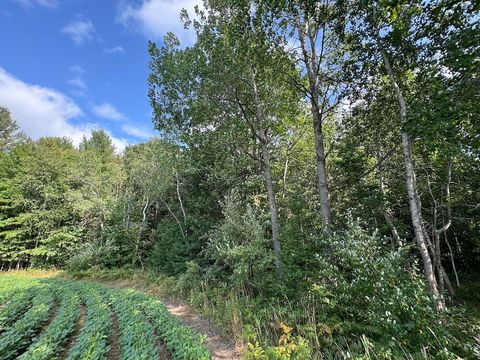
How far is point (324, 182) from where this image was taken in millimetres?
7727

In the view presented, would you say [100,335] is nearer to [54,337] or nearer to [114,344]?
[114,344]

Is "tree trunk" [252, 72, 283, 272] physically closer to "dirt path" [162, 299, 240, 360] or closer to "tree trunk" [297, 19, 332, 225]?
"tree trunk" [297, 19, 332, 225]

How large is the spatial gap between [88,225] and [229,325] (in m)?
20.0

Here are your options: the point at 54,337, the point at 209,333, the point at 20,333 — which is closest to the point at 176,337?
the point at 209,333

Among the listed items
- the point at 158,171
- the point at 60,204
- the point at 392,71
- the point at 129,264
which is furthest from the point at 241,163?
the point at 60,204

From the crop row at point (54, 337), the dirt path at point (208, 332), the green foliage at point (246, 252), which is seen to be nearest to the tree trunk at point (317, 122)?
the green foliage at point (246, 252)

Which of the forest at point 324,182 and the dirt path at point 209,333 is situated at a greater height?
the forest at point 324,182

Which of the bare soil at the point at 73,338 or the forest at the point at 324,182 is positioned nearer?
the forest at the point at 324,182

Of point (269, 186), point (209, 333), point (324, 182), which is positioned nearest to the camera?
point (209, 333)

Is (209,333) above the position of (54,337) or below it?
below

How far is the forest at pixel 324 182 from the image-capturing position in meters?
4.10

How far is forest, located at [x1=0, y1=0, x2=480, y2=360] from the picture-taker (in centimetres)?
410

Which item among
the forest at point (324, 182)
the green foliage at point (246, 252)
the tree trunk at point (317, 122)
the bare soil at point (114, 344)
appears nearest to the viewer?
the forest at point (324, 182)

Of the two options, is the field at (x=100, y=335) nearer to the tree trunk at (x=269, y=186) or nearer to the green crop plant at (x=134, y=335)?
the green crop plant at (x=134, y=335)
